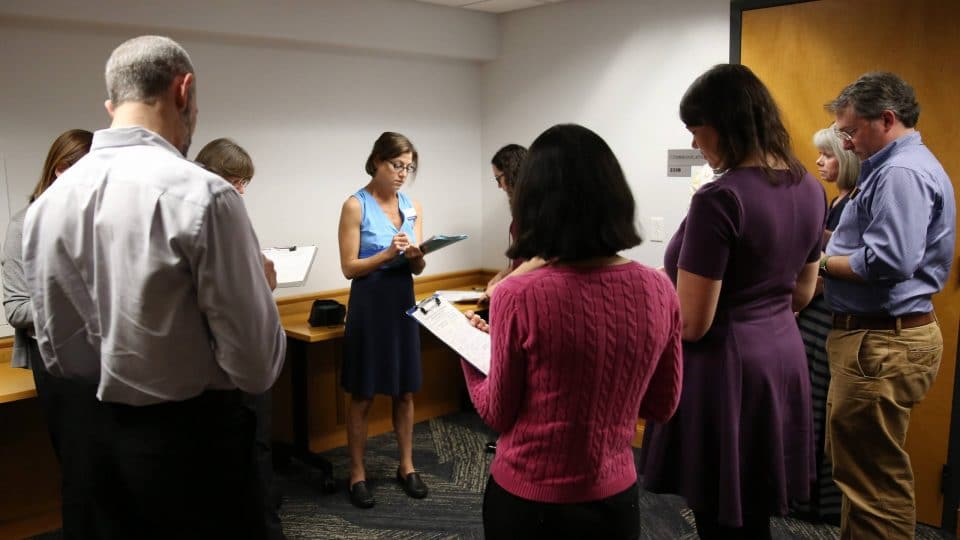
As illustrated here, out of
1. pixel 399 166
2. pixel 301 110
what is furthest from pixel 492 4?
pixel 399 166

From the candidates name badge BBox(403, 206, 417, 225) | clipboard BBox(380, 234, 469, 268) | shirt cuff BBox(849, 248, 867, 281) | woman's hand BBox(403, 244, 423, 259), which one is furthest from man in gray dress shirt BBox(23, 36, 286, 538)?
name badge BBox(403, 206, 417, 225)

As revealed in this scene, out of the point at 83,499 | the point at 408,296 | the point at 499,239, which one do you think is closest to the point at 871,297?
the point at 408,296

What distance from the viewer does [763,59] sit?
318 centimetres

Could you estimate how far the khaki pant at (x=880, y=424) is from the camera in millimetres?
2160

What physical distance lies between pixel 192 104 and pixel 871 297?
1.94 meters

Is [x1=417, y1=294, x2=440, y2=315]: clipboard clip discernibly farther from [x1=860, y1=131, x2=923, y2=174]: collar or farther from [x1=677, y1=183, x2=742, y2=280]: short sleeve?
[x1=860, y1=131, x2=923, y2=174]: collar

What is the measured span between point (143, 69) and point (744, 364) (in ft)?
4.46

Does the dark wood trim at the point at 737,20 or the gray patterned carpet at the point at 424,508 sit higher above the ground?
the dark wood trim at the point at 737,20

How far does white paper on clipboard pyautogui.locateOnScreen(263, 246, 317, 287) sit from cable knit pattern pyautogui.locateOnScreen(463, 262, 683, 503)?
181cm

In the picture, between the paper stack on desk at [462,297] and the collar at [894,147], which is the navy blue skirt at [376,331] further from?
the collar at [894,147]

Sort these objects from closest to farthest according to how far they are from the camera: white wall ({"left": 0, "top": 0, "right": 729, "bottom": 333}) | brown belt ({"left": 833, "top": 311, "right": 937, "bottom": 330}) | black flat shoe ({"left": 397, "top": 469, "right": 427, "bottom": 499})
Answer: brown belt ({"left": 833, "top": 311, "right": 937, "bottom": 330}), white wall ({"left": 0, "top": 0, "right": 729, "bottom": 333}), black flat shoe ({"left": 397, "top": 469, "right": 427, "bottom": 499})

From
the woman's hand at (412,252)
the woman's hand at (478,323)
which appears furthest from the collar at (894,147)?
the woman's hand at (412,252)

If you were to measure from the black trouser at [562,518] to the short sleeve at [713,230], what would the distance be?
1.65 ft

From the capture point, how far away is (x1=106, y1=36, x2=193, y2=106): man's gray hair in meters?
1.31
